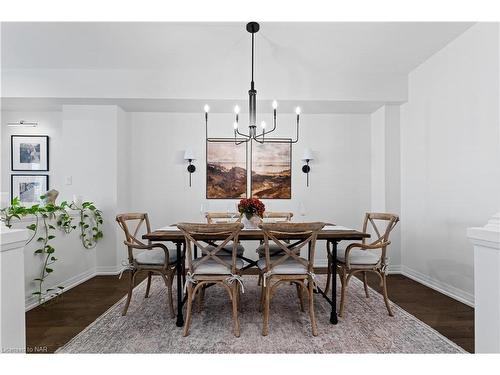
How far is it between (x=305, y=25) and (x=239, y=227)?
2002mm

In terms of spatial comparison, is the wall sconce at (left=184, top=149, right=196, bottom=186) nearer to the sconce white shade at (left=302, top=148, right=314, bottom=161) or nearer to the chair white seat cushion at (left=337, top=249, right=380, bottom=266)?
the sconce white shade at (left=302, top=148, right=314, bottom=161)

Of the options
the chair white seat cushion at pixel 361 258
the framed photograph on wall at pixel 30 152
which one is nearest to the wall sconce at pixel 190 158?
the framed photograph on wall at pixel 30 152

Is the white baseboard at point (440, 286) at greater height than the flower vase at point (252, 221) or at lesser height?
lesser

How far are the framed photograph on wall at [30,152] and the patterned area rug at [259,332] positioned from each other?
9.47ft

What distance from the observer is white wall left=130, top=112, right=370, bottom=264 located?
4062mm

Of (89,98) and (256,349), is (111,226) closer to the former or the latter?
(89,98)

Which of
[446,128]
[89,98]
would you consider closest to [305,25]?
[446,128]

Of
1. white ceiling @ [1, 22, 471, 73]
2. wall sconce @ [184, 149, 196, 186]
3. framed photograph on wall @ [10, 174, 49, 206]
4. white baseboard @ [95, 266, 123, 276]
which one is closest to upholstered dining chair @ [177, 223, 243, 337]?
white ceiling @ [1, 22, 471, 73]

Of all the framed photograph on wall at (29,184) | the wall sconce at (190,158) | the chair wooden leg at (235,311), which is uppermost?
the wall sconce at (190,158)

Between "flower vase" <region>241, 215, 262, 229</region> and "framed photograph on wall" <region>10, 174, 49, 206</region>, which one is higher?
"framed photograph on wall" <region>10, 174, 49, 206</region>

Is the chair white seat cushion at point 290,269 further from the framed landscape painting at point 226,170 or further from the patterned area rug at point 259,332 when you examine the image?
the framed landscape painting at point 226,170

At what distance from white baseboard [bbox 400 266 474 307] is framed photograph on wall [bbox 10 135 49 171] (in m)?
5.44

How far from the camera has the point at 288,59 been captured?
3.24 metres

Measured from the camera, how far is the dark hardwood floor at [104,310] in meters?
2.01
